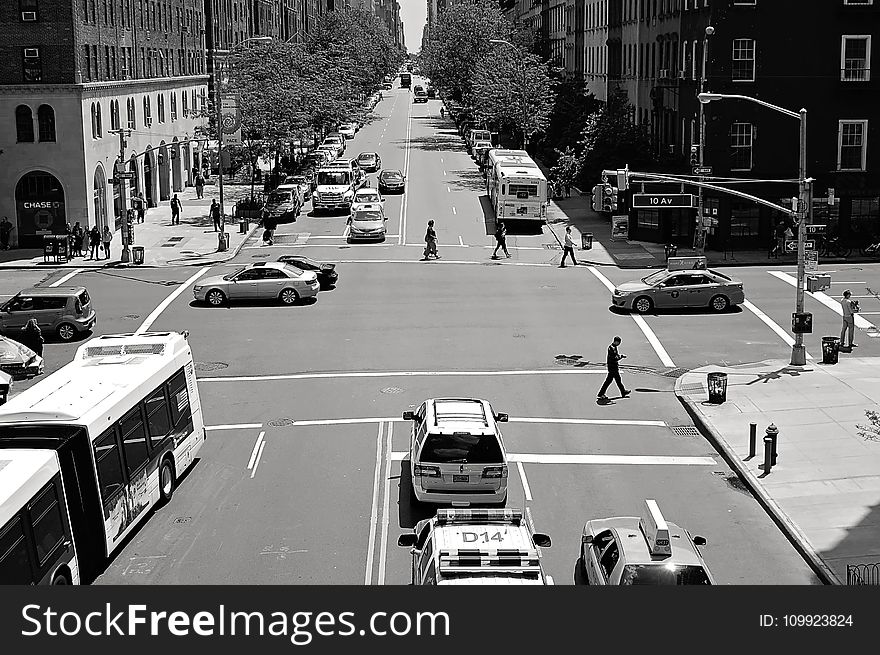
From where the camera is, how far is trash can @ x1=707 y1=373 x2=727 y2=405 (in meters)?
28.4

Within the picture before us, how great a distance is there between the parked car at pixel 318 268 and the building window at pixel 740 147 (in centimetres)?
2171

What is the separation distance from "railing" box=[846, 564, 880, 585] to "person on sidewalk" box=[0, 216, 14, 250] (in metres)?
47.8

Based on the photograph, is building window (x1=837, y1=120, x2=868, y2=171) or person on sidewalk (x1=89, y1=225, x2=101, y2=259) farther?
building window (x1=837, y1=120, x2=868, y2=171)

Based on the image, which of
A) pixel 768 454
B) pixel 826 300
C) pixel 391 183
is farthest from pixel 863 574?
pixel 391 183

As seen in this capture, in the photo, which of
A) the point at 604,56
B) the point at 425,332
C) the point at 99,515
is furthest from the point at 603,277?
the point at 604,56

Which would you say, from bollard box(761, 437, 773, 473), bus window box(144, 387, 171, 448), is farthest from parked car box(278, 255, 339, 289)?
bollard box(761, 437, 773, 473)

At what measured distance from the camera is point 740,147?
55.4 meters

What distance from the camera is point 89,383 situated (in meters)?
20.0

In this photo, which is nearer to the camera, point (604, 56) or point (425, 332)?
point (425, 332)

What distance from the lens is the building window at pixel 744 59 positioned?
180 ft

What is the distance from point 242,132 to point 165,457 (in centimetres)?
5671

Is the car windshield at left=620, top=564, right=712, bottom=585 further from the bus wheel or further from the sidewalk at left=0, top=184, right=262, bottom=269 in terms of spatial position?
the sidewalk at left=0, top=184, right=262, bottom=269

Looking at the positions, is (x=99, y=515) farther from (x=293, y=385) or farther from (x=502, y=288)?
(x=502, y=288)

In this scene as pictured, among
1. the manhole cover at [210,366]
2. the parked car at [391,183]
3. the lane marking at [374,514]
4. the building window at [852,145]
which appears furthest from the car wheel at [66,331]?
the parked car at [391,183]
